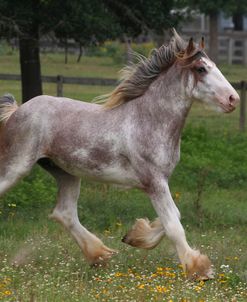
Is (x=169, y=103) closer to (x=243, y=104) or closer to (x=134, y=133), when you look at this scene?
(x=134, y=133)

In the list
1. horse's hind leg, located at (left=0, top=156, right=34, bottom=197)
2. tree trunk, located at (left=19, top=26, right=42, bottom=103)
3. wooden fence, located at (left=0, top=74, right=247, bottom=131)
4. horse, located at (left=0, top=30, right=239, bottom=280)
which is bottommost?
wooden fence, located at (left=0, top=74, right=247, bottom=131)

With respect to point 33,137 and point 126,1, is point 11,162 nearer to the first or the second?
point 33,137

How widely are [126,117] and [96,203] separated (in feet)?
13.6

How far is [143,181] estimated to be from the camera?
8.79 meters

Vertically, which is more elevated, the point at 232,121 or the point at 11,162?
the point at 11,162

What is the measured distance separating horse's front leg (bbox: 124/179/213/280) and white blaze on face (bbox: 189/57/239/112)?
81 centimetres

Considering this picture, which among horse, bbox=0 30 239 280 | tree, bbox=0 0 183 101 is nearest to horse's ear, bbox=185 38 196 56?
horse, bbox=0 30 239 280

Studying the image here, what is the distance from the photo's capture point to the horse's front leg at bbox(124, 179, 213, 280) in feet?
27.6

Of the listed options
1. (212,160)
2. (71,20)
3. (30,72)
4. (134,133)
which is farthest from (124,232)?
(30,72)

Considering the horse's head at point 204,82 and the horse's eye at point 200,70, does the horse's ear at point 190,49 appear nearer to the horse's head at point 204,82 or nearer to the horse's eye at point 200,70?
the horse's head at point 204,82

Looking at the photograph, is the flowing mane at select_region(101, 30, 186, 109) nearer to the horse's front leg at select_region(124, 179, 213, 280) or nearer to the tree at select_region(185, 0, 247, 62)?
the horse's front leg at select_region(124, 179, 213, 280)

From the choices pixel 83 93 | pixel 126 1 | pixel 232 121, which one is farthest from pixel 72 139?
pixel 83 93

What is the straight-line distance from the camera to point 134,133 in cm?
887

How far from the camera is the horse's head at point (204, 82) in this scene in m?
8.65
